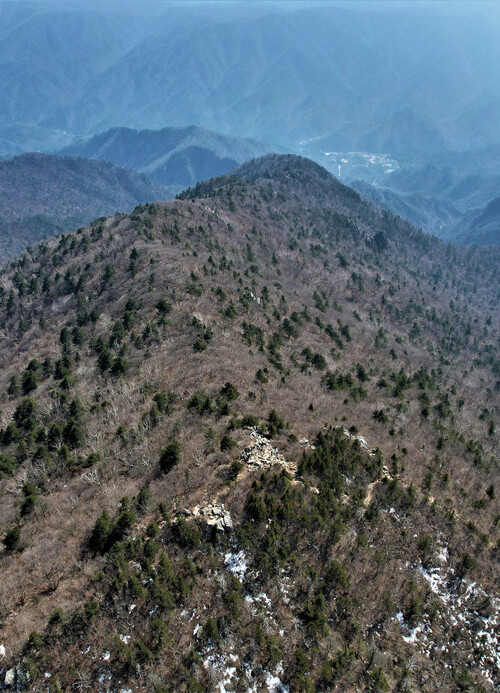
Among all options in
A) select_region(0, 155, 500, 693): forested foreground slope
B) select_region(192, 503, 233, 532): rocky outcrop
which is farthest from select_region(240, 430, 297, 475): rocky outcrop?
select_region(192, 503, 233, 532): rocky outcrop

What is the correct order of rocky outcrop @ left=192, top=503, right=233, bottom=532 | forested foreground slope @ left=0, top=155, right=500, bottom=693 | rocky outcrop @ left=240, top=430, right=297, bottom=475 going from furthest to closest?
1. rocky outcrop @ left=240, top=430, right=297, bottom=475
2. rocky outcrop @ left=192, top=503, right=233, bottom=532
3. forested foreground slope @ left=0, top=155, right=500, bottom=693

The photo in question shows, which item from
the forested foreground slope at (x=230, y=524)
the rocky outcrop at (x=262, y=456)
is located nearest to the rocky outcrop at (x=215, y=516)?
the forested foreground slope at (x=230, y=524)

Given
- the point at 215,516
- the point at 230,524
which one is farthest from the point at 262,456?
the point at 230,524

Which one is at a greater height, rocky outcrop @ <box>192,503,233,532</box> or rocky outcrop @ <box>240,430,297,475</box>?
rocky outcrop @ <box>240,430,297,475</box>

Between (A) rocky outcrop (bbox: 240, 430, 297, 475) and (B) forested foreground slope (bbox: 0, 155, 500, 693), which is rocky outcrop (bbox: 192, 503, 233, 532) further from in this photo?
(A) rocky outcrop (bbox: 240, 430, 297, 475)

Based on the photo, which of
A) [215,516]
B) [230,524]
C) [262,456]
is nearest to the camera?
[230,524]

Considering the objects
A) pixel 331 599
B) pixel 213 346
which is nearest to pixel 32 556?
pixel 331 599

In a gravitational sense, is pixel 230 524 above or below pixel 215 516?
below

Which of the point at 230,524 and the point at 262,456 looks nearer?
the point at 230,524

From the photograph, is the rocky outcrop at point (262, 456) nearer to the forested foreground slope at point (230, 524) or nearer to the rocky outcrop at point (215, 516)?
the forested foreground slope at point (230, 524)

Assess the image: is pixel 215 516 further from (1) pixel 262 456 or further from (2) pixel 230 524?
(1) pixel 262 456

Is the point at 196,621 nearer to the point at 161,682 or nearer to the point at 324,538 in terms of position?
the point at 161,682
